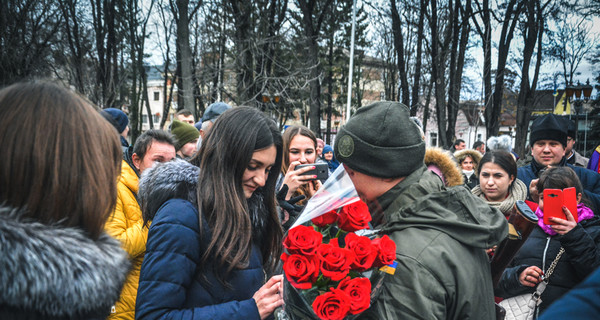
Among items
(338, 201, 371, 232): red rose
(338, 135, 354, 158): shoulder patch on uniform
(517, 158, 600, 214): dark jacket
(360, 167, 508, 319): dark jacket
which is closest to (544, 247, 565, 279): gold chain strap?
(517, 158, 600, 214): dark jacket

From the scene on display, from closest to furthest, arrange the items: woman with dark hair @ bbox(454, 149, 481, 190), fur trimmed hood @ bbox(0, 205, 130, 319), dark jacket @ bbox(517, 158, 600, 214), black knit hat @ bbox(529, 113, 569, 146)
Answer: fur trimmed hood @ bbox(0, 205, 130, 319)
dark jacket @ bbox(517, 158, 600, 214)
black knit hat @ bbox(529, 113, 569, 146)
woman with dark hair @ bbox(454, 149, 481, 190)

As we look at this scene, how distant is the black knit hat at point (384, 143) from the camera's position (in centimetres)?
169

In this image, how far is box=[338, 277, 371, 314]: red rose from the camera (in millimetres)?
1219

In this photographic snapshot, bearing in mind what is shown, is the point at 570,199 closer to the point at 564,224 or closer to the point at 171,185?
the point at 564,224

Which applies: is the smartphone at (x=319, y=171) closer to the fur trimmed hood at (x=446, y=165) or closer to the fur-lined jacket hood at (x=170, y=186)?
the fur trimmed hood at (x=446, y=165)

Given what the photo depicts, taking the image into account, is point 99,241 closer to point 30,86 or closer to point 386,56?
point 30,86

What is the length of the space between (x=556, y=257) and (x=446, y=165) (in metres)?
1.04

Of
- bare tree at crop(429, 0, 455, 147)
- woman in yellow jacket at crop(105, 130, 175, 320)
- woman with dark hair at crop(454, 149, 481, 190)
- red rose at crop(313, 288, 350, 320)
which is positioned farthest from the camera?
bare tree at crop(429, 0, 455, 147)

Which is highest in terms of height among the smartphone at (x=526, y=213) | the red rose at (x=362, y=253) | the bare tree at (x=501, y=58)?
the bare tree at (x=501, y=58)

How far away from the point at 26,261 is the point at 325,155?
659 centimetres

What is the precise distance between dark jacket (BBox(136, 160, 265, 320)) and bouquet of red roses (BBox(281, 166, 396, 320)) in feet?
1.35

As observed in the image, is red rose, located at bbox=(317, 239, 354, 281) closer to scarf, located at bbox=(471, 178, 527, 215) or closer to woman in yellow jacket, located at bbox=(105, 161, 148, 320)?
woman in yellow jacket, located at bbox=(105, 161, 148, 320)

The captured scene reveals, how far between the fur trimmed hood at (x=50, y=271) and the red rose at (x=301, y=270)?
545mm

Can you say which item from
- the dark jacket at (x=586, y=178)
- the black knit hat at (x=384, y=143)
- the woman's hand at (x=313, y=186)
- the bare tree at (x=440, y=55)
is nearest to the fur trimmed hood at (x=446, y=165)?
the woman's hand at (x=313, y=186)
